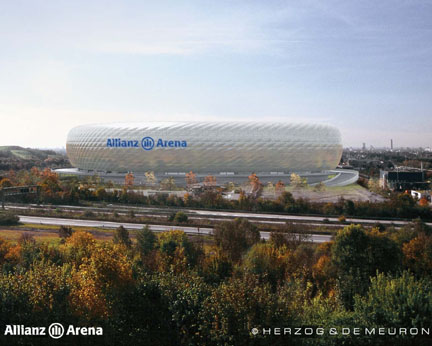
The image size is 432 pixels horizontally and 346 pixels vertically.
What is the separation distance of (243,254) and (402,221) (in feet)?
45.0

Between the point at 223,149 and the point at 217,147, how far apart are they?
0.76 metres

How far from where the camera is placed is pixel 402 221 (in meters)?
25.2

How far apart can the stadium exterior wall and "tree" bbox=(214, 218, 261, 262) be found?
29.4 m

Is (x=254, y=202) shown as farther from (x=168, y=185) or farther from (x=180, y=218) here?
(x=168, y=185)

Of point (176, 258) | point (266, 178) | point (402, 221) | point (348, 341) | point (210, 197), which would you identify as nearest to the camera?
point (348, 341)

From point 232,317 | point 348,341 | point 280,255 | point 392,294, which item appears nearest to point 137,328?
point 232,317

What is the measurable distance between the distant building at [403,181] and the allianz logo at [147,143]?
22.8m

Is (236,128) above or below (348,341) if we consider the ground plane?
above

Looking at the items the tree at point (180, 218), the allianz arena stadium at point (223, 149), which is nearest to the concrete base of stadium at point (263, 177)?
the allianz arena stadium at point (223, 149)

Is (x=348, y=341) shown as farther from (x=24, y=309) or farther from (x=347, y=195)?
(x=347, y=195)

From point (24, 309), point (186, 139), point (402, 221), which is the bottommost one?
point (402, 221)

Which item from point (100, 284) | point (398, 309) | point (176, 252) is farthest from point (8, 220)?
point (398, 309)

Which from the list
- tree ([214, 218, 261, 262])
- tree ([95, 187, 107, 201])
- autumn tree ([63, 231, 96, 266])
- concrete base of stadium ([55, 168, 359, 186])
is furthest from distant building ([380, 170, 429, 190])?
autumn tree ([63, 231, 96, 266])

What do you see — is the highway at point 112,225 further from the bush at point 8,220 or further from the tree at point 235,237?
the tree at point 235,237
